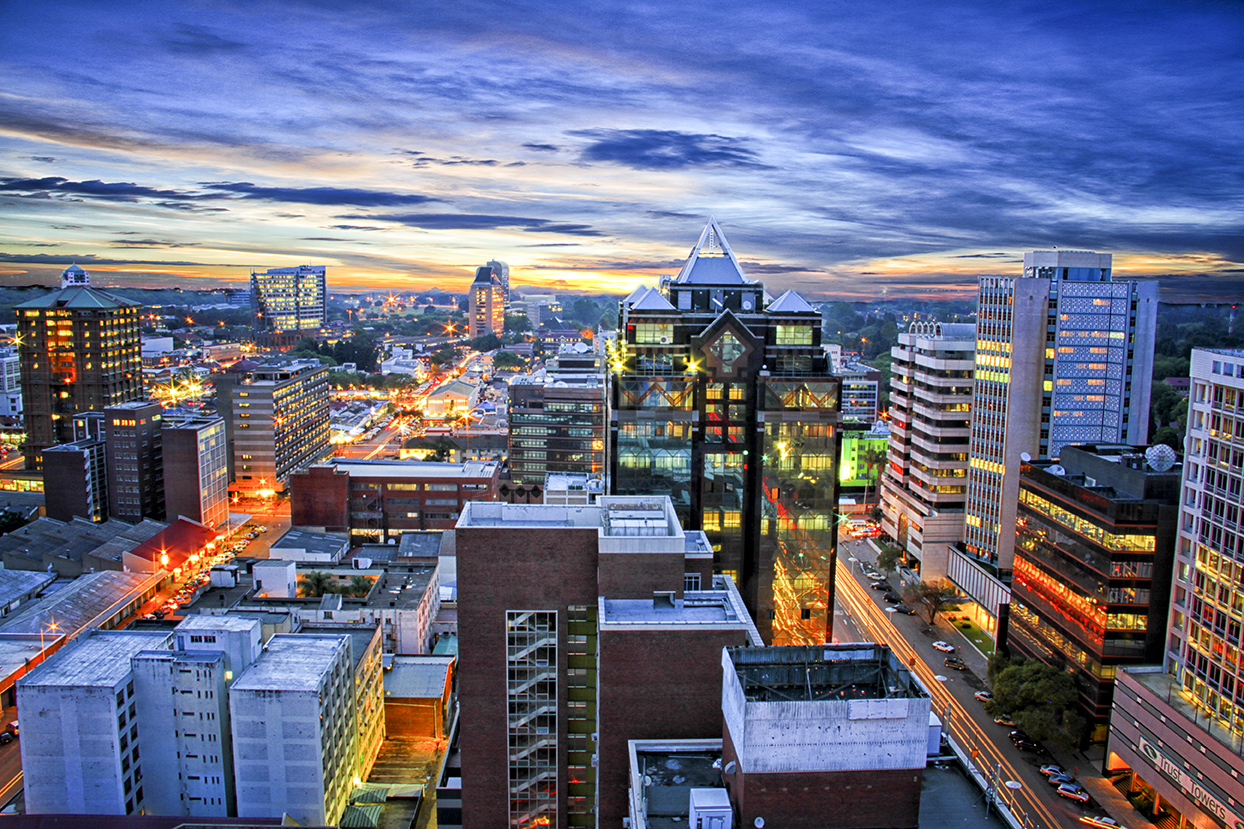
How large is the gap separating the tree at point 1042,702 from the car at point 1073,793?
3.82m

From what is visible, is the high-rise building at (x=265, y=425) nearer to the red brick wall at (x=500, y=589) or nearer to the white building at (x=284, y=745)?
the white building at (x=284, y=745)

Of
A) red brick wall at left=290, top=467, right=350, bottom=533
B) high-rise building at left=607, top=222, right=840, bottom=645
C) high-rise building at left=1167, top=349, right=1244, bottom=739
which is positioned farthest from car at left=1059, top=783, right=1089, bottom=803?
red brick wall at left=290, top=467, right=350, bottom=533

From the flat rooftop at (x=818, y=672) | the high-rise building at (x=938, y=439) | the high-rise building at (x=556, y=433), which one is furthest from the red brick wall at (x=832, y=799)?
the high-rise building at (x=556, y=433)

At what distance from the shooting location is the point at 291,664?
178 ft

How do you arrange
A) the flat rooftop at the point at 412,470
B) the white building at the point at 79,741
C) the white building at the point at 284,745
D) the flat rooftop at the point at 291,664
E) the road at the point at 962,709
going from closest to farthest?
the white building at the point at 79,741
the white building at the point at 284,745
the flat rooftop at the point at 291,664
the road at the point at 962,709
the flat rooftop at the point at 412,470

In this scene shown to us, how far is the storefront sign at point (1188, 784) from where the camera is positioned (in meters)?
45.2

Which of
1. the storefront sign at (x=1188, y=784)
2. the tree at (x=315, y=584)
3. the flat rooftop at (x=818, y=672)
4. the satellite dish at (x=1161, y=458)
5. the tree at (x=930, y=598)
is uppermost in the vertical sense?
the satellite dish at (x=1161, y=458)

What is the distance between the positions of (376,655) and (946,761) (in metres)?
44.3

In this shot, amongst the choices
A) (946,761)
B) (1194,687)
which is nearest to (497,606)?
(946,761)

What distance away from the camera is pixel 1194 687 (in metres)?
51.9

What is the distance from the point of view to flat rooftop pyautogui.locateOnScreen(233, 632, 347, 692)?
168 ft

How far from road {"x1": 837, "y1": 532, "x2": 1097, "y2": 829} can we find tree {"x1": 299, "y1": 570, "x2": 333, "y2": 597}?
53.9 metres

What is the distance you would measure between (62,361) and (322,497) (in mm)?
59262

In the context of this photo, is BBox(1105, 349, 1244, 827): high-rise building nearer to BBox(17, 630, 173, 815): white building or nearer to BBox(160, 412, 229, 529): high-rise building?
BBox(17, 630, 173, 815): white building
